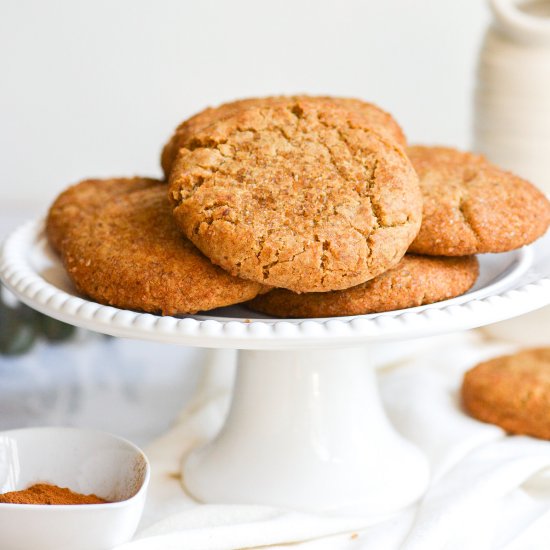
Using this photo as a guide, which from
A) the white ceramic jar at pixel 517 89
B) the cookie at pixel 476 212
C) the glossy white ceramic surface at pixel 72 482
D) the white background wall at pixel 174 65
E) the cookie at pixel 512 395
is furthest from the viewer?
the white background wall at pixel 174 65

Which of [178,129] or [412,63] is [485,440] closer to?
[178,129]

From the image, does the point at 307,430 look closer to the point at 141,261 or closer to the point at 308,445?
the point at 308,445

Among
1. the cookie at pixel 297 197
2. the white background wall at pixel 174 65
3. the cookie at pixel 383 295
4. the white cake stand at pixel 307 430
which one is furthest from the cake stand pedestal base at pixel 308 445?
the white background wall at pixel 174 65

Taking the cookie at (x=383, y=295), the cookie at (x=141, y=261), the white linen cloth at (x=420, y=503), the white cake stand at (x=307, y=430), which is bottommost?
the white linen cloth at (x=420, y=503)

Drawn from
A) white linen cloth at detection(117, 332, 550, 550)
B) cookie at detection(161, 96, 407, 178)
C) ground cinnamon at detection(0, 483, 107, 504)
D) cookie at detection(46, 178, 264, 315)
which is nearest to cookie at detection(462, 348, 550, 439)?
white linen cloth at detection(117, 332, 550, 550)

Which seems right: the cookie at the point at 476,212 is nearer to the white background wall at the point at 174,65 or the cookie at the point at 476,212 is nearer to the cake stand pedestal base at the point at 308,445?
the cake stand pedestal base at the point at 308,445

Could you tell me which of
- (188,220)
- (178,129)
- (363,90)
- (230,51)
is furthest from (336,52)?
(188,220)

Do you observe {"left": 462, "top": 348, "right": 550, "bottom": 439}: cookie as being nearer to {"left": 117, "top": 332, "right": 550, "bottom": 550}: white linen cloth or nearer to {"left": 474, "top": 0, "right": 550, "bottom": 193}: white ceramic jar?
{"left": 117, "top": 332, "right": 550, "bottom": 550}: white linen cloth
